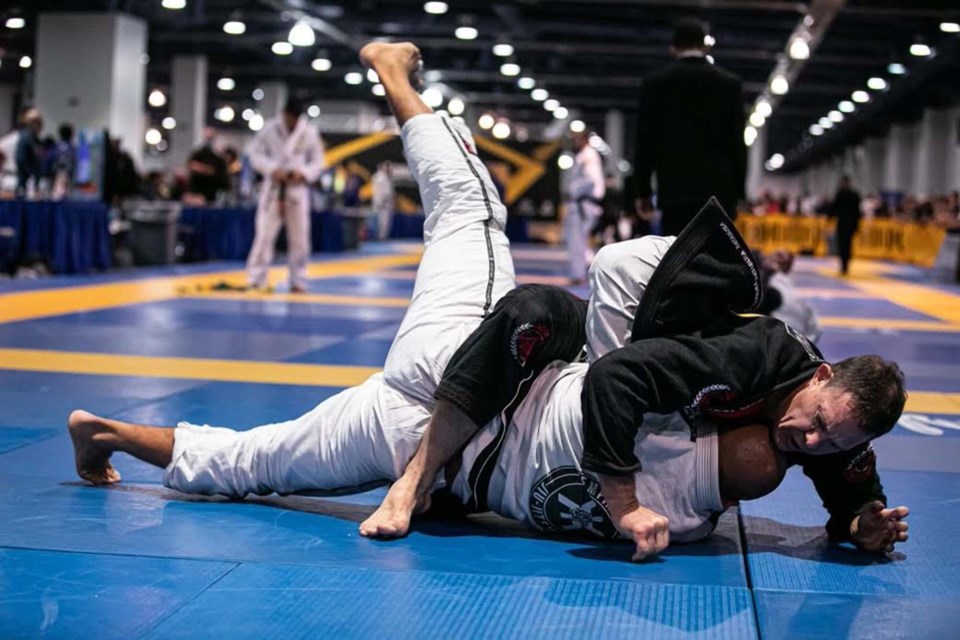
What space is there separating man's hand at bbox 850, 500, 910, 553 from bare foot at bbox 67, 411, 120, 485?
207 cm

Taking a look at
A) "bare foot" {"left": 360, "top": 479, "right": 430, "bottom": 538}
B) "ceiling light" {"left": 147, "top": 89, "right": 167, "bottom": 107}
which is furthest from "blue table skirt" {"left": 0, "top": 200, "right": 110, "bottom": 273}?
"ceiling light" {"left": 147, "top": 89, "right": 167, "bottom": 107}

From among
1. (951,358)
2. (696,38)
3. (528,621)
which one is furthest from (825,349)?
(528,621)

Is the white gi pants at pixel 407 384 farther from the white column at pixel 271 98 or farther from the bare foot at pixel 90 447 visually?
the white column at pixel 271 98

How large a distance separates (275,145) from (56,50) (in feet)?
42.2

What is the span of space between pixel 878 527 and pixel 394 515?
3.94ft

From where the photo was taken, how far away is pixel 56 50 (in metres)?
22.7

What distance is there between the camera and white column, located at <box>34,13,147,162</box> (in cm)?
2245

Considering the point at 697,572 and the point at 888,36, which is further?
the point at 888,36

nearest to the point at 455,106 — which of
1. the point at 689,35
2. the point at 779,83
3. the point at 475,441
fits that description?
the point at 779,83

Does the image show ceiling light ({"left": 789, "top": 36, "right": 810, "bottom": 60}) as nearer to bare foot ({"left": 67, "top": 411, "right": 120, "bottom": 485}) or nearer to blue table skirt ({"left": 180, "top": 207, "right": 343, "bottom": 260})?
blue table skirt ({"left": 180, "top": 207, "right": 343, "bottom": 260})

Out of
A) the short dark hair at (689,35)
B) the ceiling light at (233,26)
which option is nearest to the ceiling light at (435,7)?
the ceiling light at (233,26)

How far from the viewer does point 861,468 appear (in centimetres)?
310

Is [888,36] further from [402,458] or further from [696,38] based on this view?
[402,458]

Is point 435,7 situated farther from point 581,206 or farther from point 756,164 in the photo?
point 756,164
